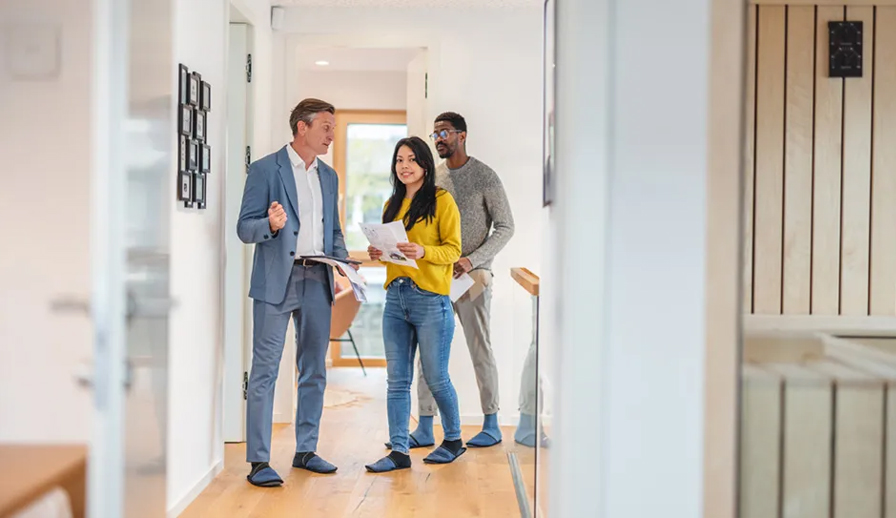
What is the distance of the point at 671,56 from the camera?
2059 mm

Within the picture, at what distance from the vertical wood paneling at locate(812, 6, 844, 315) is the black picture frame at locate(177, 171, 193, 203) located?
2252 millimetres

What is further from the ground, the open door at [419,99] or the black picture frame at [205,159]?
the open door at [419,99]

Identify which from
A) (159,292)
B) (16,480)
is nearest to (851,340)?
(159,292)

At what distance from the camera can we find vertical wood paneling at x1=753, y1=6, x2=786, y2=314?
2.55 metres

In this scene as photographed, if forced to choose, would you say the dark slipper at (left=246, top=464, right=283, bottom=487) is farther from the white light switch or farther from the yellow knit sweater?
the white light switch

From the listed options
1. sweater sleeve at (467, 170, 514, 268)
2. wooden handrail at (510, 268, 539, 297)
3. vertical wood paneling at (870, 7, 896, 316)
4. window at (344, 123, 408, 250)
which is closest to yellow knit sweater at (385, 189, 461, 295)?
sweater sleeve at (467, 170, 514, 268)

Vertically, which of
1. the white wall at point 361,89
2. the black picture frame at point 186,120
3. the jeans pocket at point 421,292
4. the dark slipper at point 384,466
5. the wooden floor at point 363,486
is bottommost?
the wooden floor at point 363,486

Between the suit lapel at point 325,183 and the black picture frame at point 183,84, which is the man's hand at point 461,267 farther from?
the black picture frame at point 183,84

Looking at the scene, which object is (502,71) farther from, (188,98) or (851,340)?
(851,340)

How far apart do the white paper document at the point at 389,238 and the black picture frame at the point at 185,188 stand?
714 mm

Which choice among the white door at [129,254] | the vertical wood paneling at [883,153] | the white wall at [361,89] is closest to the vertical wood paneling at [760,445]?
the vertical wood paneling at [883,153]

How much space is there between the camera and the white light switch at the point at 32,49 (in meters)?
2.70

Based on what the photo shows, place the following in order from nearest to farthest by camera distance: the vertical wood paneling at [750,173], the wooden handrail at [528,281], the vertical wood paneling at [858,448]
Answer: the vertical wood paneling at [858,448]
the vertical wood paneling at [750,173]
the wooden handrail at [528,281]

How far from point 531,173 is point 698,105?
313 centimetres
